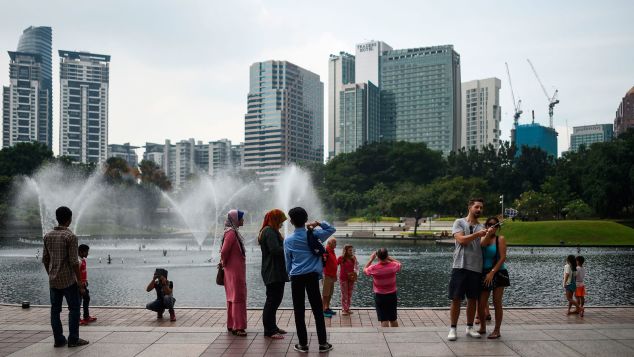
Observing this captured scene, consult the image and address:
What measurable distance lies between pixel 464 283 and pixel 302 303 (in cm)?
279

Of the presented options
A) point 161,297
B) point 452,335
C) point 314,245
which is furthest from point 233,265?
point 452,335

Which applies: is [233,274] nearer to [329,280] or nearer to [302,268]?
[302,268]

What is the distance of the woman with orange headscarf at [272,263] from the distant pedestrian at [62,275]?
3.14 metres

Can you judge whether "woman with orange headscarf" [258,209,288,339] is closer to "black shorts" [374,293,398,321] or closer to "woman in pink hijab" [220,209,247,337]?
"woman in pink hijab" [220,209,247,337]

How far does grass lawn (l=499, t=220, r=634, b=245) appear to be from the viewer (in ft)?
186

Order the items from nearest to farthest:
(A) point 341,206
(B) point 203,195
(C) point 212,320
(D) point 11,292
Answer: (C) point 212,320
(D) point 11,292
(A) point 341,206
(B) point 203,195

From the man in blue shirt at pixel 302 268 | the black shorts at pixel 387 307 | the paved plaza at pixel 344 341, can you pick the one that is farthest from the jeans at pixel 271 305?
the black shorts at pixel 387 307

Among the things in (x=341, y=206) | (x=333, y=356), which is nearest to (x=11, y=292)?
(x=333, y=356)

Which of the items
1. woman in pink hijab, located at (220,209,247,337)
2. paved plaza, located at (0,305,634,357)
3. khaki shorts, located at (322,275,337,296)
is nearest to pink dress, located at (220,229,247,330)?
woman in pink hijab, located at (220,209,247,337)

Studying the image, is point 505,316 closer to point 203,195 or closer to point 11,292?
point 11,292

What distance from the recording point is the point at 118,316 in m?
14.1

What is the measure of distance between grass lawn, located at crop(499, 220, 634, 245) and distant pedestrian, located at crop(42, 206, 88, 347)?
53729 mm

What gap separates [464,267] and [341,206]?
10120 cm

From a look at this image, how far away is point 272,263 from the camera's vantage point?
1029 centimetres
